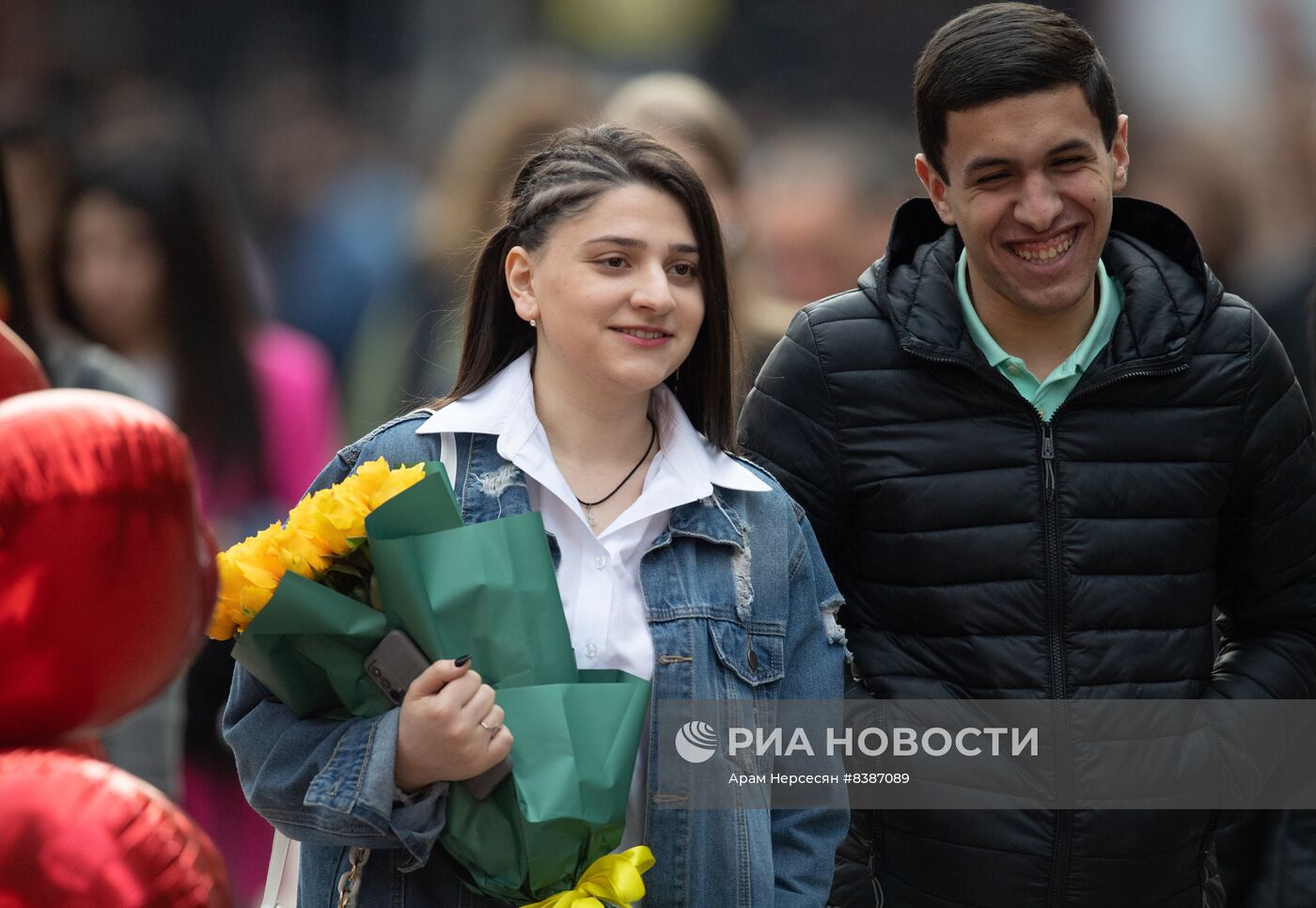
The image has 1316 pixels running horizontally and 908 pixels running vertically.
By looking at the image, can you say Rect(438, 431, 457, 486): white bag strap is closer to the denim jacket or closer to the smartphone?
the denim jacket

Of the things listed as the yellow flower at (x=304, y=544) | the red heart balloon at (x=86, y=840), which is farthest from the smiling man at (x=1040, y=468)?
the red heart balloon at (x=86, y=840)

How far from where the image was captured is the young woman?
2.37 meters

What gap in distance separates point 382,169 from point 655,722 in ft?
19.4

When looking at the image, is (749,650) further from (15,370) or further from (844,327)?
(15,370)

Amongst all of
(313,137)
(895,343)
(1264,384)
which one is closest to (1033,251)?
(895,343)

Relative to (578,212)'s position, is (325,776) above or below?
below

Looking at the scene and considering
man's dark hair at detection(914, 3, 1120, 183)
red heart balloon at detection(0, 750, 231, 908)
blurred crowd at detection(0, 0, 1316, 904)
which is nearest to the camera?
red heart balloon at detection(0, 750, 231, 908)

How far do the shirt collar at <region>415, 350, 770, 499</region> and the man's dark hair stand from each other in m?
0.71

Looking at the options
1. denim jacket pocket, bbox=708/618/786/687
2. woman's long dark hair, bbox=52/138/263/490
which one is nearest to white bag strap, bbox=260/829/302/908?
denim jacket pocket, bbox=708/618/786/687

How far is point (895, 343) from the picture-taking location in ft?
9.72

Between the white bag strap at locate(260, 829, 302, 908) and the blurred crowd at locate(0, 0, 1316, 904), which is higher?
the blurred crowd at locate(0, 0, 1316, 904)

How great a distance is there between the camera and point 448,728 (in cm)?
210

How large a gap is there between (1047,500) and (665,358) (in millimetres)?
772

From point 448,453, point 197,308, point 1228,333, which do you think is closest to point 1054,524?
point 1228,333
